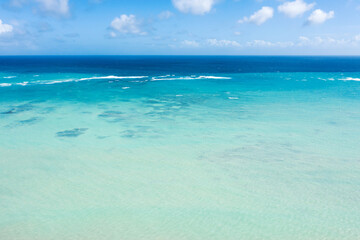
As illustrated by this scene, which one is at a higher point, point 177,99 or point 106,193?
point 177,99

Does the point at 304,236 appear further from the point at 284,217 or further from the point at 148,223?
the point at 148,223

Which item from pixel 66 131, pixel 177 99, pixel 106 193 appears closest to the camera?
pixel 106 193

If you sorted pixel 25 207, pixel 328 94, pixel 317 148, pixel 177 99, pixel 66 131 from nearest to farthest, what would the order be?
1. pixel 25 207
2. pixel 317 148
3. pixel 66 131
4. pixel 177 99
5. pixel 328 94

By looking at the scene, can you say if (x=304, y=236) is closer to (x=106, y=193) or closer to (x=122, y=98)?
(x=106, y=193)

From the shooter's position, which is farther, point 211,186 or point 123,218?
point 211,186

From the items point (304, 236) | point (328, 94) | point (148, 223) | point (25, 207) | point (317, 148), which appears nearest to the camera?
point (304, 236)

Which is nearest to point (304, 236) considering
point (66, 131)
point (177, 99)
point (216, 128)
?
point (216, 128)

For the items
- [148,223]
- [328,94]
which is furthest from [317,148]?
[328,94]
